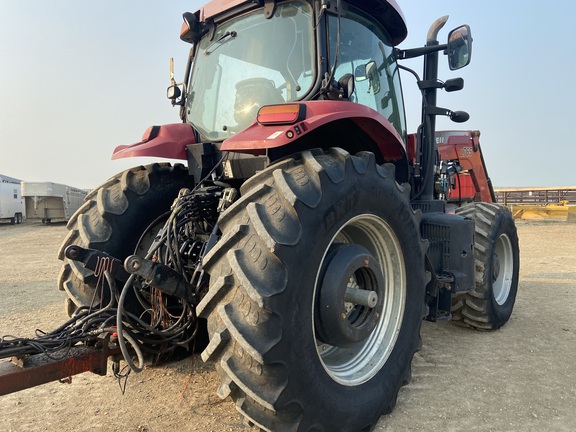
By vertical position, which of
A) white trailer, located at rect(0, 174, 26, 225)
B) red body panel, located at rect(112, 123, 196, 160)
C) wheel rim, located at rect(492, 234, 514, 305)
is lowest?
white trailer, located at rect(0, 174, 26, 225)

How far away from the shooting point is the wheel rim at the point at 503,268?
4.26 metres

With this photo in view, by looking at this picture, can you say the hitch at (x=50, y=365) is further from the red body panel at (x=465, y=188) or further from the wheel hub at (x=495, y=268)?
the red body panel at (x=465, y=188)

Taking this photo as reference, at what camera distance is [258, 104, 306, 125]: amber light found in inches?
82.0

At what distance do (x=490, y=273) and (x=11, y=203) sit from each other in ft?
73.3

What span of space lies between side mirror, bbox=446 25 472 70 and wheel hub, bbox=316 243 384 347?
201cm

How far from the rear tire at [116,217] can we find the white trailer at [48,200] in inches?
755

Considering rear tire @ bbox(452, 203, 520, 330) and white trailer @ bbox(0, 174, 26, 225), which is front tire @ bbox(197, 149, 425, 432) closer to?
rear tire @ bbox(452, 203, 520, 330)

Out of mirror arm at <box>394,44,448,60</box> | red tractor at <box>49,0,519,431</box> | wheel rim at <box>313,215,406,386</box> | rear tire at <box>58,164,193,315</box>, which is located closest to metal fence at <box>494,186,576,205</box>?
mirror arm at <box>394,44,448,60</box>

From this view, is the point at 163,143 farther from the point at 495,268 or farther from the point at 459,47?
the point at 495,268

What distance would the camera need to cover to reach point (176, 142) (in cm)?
302

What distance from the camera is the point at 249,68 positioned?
2896 mm

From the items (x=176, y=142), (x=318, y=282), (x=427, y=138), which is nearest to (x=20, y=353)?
(x=318, y=282)

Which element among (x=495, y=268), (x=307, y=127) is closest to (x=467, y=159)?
(x=495, y=268)

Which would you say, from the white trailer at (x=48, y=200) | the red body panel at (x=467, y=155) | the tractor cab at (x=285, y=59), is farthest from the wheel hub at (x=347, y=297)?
the white trailer at (x=48, y=200)
